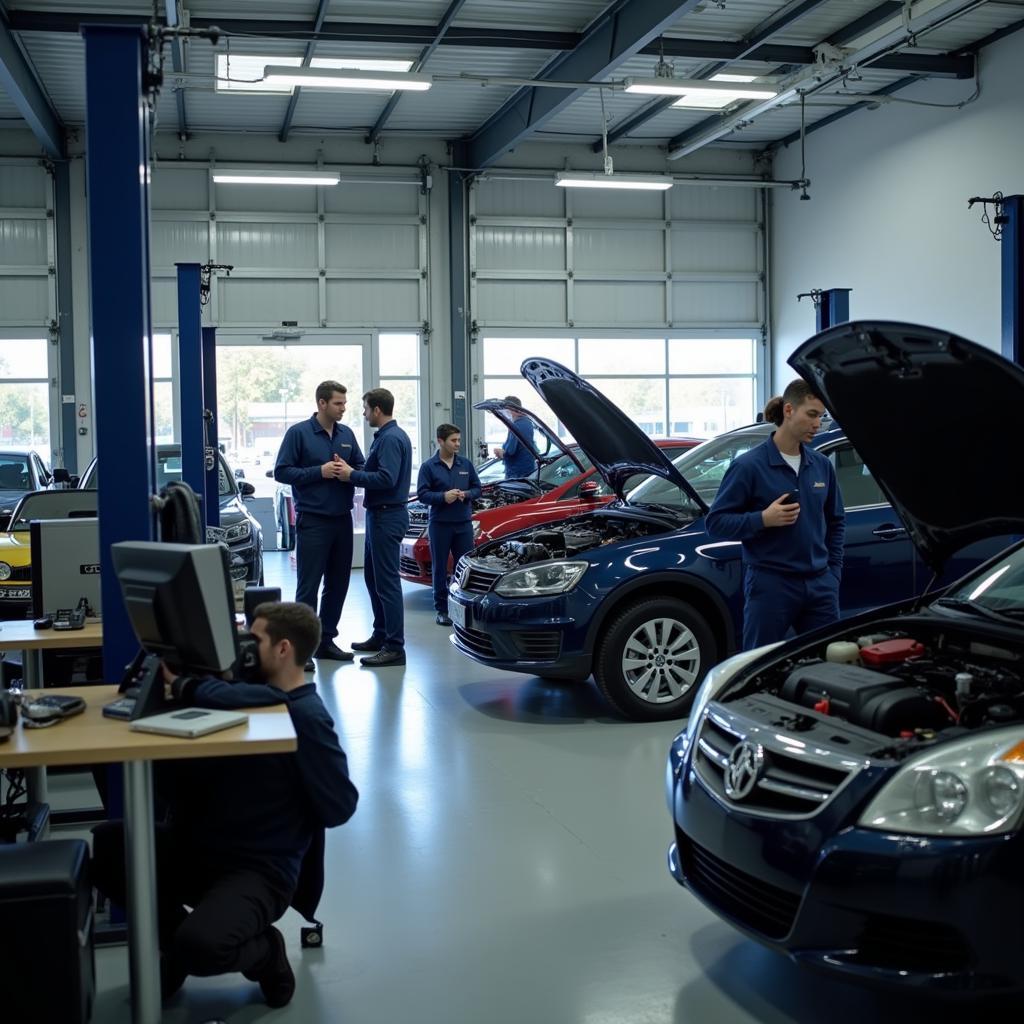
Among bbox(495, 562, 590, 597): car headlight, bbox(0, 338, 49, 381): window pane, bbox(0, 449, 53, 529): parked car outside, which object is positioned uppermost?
bbox(0, 338, 49, 381): window pane

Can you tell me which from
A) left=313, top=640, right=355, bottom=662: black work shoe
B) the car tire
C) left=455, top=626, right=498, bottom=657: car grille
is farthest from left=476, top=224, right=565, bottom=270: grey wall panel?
the car tire

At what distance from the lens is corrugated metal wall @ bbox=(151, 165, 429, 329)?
16.7m

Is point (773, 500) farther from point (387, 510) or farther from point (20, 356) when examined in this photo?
point (20, 356)

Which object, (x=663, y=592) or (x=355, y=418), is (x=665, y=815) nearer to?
(x=663, y=592)

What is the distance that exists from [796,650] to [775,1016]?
1.09 metres

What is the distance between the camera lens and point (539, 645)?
240 inches

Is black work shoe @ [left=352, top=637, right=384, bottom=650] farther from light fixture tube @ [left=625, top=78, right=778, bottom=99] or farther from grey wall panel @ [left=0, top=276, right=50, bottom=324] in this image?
grey wall panel @ [left=0, top=276, right=50, bottom=324]

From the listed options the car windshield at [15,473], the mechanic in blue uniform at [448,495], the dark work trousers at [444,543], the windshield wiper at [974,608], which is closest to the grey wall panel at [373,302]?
the car windshield at [15,473]

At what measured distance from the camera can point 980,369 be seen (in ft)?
10.2

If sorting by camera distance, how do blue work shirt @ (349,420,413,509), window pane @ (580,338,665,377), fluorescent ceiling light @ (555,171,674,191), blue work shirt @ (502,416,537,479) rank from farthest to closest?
window pane @ (580,338,665,377) < fluorescent ceiling light @ (555,171,674,191) < blue work shirt @ (502,416,537,479) < blue work shirt @ (349,420,413,509)

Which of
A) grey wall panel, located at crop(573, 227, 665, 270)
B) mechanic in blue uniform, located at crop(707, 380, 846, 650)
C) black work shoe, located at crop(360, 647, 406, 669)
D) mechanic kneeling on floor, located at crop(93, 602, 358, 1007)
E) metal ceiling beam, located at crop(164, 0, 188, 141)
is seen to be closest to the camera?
mechanic kneeling on floor, located at crop(93, 602, 358, 1007)

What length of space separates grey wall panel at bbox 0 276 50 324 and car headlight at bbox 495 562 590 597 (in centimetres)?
1226

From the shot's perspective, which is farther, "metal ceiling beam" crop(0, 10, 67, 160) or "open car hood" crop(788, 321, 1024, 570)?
"metal ceiling beam" crop(0, 10, 67, 160)

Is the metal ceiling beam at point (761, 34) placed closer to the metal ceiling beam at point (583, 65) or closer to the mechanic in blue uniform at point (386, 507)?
the metal ceiling beam at point (583, 65)
